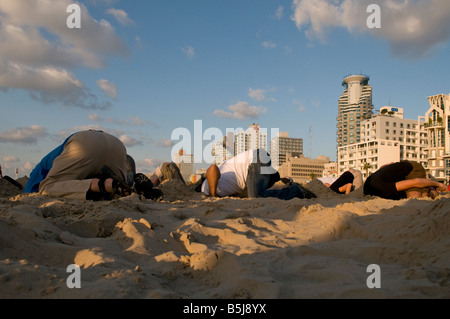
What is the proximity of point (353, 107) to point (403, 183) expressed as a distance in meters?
118

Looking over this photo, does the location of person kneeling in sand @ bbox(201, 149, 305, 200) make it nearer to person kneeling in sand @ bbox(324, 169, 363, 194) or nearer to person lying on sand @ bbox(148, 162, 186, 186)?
person kneeling in sand @ bbox(324, 169, 363, 194)

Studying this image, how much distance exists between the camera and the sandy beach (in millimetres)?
1264

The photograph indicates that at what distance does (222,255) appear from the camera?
5.43 feet

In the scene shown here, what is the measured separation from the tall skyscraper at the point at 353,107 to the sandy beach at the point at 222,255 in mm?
107848

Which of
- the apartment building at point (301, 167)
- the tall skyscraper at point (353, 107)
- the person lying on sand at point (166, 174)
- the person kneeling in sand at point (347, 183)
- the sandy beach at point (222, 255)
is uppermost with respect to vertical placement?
the tall skyscraper at point (353, 107)

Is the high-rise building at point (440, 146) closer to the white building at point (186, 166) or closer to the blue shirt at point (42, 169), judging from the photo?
the white building at point (186, 166)

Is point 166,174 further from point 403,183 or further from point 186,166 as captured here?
point 186,166

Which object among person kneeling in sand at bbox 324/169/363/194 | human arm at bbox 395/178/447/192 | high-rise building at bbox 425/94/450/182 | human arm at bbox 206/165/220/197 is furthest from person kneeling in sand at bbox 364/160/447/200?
high-rise building at bbox 425/94/450/182

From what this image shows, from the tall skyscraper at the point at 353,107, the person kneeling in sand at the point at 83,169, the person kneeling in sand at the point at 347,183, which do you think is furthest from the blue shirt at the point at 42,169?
the tall skyscraper at the point at 353,107

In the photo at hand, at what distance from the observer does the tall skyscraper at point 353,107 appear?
104688 millimetres

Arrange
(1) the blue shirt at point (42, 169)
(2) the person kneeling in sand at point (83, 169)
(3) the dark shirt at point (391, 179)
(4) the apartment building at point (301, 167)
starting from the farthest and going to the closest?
(4) the apartment building at point (301, 167), (3) the dark shirt at point (391, 179), (1) the blue shirt at point (42, 169), (2) the person kneeling in sand at point (83, 169)
